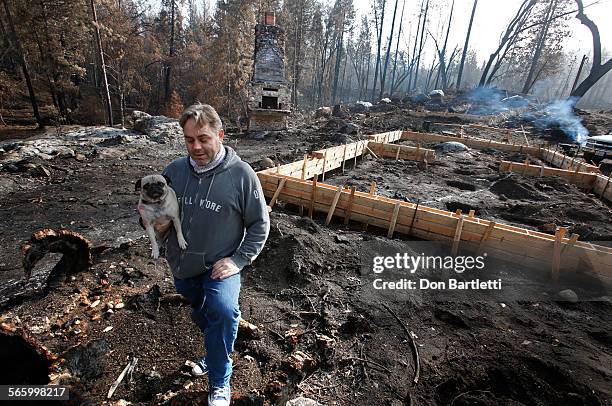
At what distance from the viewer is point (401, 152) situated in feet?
40.9

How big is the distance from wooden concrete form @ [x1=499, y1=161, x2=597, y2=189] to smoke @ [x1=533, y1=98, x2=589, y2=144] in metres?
9.69

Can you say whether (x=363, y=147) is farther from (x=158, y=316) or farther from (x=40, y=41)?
(x=40, y=41)

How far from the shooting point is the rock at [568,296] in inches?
157

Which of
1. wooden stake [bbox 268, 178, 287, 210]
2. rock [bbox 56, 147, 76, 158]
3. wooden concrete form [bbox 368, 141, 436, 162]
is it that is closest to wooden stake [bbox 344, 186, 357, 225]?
wooden stake [bbox 268, 178, 287, 210]

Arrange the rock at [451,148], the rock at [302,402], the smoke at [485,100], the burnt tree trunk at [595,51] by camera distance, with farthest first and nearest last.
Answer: the smoke at [485,100] → the burnt tree trunk at [595,51] → the rock at [451,148] → the rock at [302,402]

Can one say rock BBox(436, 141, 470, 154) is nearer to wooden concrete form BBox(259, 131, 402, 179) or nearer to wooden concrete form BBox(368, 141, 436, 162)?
wooden concrete form BBox(368, 141, 436, 162)

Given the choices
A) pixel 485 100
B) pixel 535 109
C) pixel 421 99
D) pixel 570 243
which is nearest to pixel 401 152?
pixel 570 243

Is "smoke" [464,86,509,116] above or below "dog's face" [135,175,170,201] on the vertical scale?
above

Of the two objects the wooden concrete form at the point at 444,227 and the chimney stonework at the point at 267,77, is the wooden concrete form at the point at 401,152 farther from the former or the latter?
the chimney stonework at the point at 267,77

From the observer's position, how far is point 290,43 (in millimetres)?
32438

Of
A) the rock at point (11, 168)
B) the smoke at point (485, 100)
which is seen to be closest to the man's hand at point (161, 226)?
the rock at point (11, 168)

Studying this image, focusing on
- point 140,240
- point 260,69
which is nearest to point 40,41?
point 260,69

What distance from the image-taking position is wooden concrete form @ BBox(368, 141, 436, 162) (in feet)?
39.2

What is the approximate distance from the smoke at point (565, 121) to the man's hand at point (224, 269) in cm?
2172
